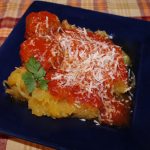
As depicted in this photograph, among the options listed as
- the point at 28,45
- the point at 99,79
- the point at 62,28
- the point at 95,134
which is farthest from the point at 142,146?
the point at 62,28

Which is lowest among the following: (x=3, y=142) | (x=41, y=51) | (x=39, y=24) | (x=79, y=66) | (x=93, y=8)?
(x=3, y=142)

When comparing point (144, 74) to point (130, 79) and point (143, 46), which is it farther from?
point (143, 46)

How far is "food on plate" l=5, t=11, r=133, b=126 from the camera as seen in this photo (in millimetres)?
2586

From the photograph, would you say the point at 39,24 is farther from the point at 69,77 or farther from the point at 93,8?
the point at 93,8

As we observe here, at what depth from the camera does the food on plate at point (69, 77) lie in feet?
8.48

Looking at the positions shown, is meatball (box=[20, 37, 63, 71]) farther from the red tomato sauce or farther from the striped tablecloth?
the striped tablecloth

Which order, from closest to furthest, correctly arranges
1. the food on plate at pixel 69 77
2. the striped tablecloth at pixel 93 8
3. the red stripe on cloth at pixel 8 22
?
1. the food on plate at pixel 69 77
2. the red stripe on cloth at pixel 8 22
3. the striped tablecloth at pixel 93 8

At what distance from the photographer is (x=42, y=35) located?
3.11 m

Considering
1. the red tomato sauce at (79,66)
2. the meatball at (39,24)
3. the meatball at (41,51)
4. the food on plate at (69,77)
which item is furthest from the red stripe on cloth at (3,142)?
the meatball at (39,24)

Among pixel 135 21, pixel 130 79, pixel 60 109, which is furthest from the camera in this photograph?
pixel 135 21

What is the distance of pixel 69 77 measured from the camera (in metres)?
2.68

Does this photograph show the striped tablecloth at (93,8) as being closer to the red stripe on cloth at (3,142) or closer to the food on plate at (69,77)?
the food on plate at (69,77)

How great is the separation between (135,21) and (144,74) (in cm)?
132

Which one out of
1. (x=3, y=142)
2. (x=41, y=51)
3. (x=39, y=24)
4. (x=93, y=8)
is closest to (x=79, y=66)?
(x=41, y=51)
